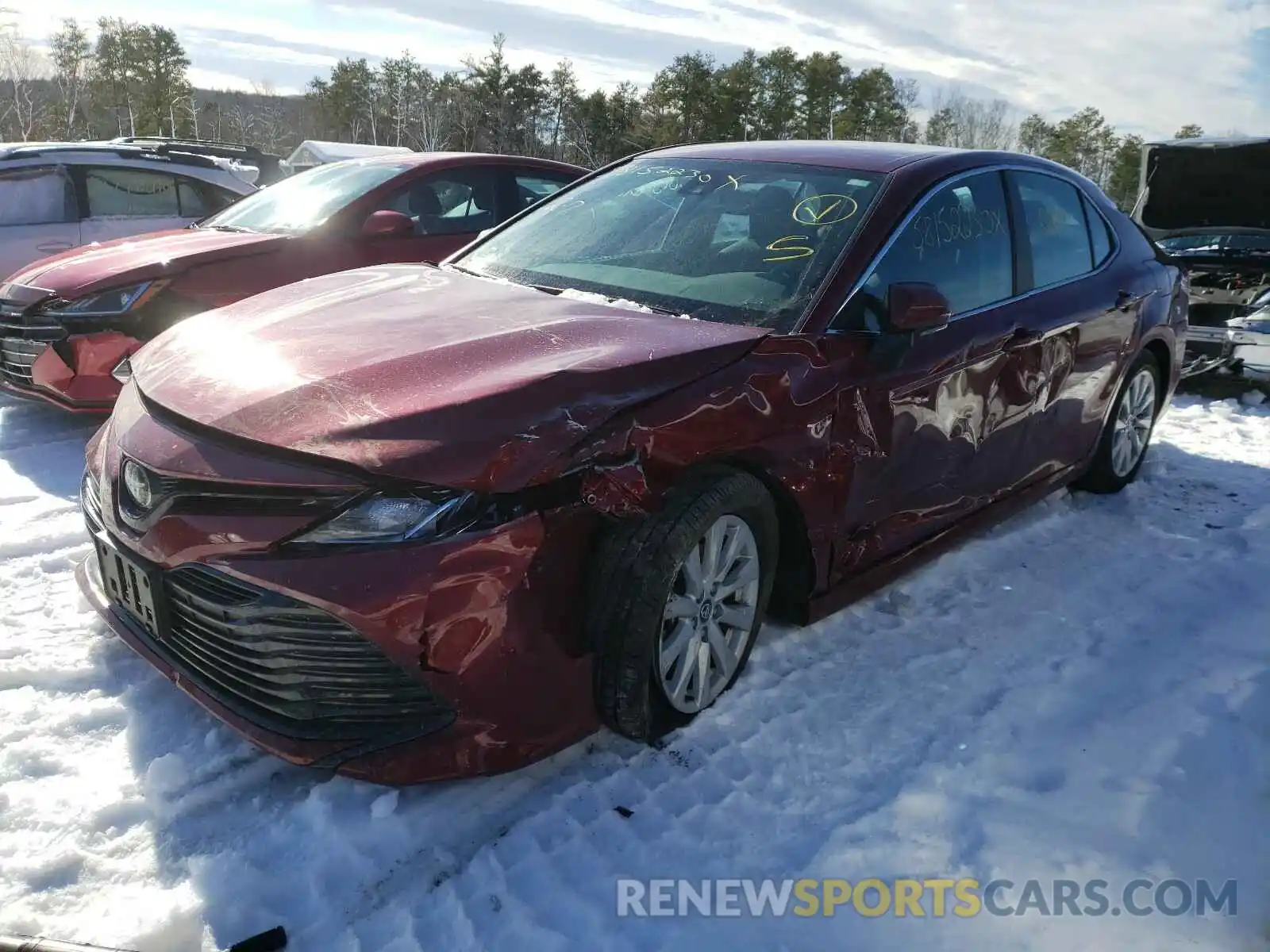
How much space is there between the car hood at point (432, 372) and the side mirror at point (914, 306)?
1.40 feet

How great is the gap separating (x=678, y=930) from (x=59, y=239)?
6.98 m

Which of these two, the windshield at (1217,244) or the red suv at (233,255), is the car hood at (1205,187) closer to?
the windshield at (1217,244)

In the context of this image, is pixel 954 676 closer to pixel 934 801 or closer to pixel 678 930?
pixel 934 801

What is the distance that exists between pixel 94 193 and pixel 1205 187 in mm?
8956

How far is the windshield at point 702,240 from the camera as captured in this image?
2951mm

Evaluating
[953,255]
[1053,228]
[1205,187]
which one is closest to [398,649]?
[953,255]

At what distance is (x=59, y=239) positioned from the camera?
6965 millimetres

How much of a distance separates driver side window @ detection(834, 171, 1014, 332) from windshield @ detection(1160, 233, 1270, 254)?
4978 millimetres

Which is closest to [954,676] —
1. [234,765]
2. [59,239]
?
[234,765]

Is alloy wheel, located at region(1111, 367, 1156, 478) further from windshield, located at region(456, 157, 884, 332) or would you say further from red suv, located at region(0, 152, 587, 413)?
red suv, located at region(0, 152, 587, 413)

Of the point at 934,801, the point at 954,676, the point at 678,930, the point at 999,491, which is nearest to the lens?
the point at 678,930

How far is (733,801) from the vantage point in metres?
2.46

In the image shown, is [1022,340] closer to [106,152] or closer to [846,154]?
[846,154]

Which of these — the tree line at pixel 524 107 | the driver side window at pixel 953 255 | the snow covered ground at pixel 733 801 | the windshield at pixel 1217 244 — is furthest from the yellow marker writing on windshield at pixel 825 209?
the tree line at pixel 524 107
